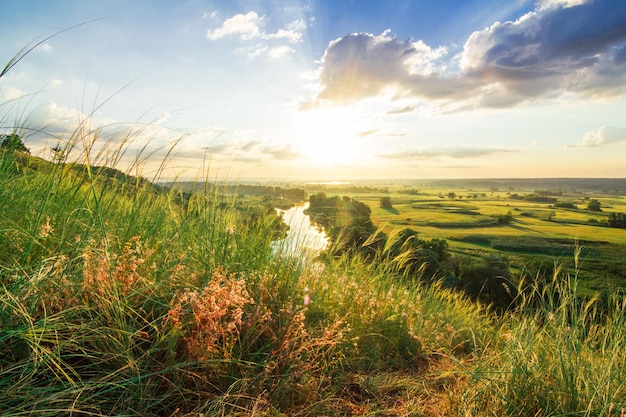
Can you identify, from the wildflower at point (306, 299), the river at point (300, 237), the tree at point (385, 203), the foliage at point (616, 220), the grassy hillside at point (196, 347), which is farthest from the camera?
the tree at point (385, 203)

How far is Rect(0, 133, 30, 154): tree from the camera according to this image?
13.2 ft

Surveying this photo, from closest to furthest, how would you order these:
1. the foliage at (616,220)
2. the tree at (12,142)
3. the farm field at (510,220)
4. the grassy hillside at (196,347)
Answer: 1. the grassy hillside at (196,347)
2. the tree at (12,142)
3. the farm field at (510,220)
4. the foliage at (616,220)

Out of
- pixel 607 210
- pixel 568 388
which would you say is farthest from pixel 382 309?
pixel 607 210

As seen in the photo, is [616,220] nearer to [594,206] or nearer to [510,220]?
[594,206]

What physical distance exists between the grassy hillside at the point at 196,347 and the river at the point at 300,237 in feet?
1.70

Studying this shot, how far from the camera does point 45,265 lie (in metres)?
2.46

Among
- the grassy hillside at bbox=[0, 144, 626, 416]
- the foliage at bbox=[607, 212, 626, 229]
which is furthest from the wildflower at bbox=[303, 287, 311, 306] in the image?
the foliage at bbox=[607, 212, 626, 229]

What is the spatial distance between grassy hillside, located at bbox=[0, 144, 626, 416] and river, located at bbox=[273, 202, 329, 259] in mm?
518

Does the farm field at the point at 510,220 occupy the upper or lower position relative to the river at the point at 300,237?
lower

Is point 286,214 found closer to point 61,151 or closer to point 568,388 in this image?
point 61,151

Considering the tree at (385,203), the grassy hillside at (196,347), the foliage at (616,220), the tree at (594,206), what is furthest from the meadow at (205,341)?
the tree at (594,206)

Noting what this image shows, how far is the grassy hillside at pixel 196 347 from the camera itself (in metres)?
2.02

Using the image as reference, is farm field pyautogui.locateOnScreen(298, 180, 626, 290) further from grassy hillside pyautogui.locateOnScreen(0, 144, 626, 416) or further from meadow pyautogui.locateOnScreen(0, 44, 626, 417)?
grassy hillside pyautogui.locateOnScreen(0, 144, 626, 416)

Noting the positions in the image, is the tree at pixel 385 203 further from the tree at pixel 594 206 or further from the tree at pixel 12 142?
the tree at pixel 12 142
